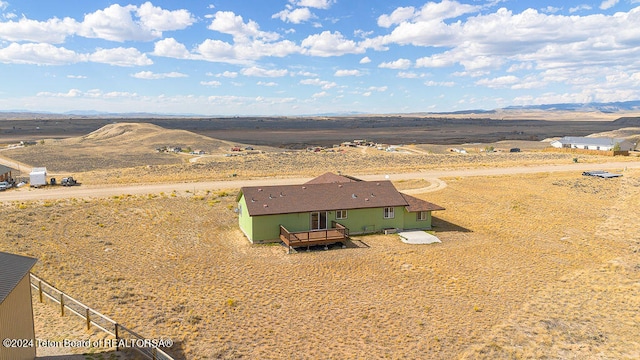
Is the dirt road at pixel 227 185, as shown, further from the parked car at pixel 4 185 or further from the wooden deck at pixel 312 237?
the wooden deck at pixel 312 237

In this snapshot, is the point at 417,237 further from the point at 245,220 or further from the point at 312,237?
the point at 245,220

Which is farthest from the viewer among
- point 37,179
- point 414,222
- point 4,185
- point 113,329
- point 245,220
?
point 37,179

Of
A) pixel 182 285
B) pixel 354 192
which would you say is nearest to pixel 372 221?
pixel 354 192

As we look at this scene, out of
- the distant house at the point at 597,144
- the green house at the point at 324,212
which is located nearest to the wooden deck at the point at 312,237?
the green house at the point at 324,212

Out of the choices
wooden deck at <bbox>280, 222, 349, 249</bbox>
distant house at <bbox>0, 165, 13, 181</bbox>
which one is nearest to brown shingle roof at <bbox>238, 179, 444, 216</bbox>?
wooden deck at <bbox>280, 222, 349, 249</bbox>

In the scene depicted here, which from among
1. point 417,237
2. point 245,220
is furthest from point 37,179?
point 417,237

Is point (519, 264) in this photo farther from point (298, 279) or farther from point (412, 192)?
point (412, 192)

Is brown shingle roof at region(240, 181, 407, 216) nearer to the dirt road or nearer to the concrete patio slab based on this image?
the concrete patio slab
